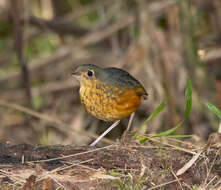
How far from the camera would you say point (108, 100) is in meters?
4.16

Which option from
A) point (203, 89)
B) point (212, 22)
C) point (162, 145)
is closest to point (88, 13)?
point (212, 22)

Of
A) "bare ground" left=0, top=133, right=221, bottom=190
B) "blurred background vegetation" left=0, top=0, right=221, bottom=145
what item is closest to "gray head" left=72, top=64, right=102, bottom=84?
"bare ground" left=0, top=133, right=221, bottom=190

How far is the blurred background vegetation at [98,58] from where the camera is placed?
21.7 feet

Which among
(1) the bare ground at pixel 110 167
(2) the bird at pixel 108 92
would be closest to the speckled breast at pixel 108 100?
(2) the bird at pixel 108 92

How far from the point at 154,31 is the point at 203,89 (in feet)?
3.67

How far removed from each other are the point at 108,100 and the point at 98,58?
3826 mm

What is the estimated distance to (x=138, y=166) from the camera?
11.6 ft

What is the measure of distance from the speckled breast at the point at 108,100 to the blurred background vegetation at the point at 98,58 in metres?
1.64

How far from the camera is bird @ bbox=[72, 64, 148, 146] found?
4.16 metres

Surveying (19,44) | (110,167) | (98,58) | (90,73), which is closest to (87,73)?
(90,73)

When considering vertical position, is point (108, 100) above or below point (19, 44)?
below

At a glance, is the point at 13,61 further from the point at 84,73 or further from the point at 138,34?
the point at 84,73

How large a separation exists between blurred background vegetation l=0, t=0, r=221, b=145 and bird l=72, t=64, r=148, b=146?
1.59 metres

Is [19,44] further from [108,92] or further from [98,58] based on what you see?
[108,92]
